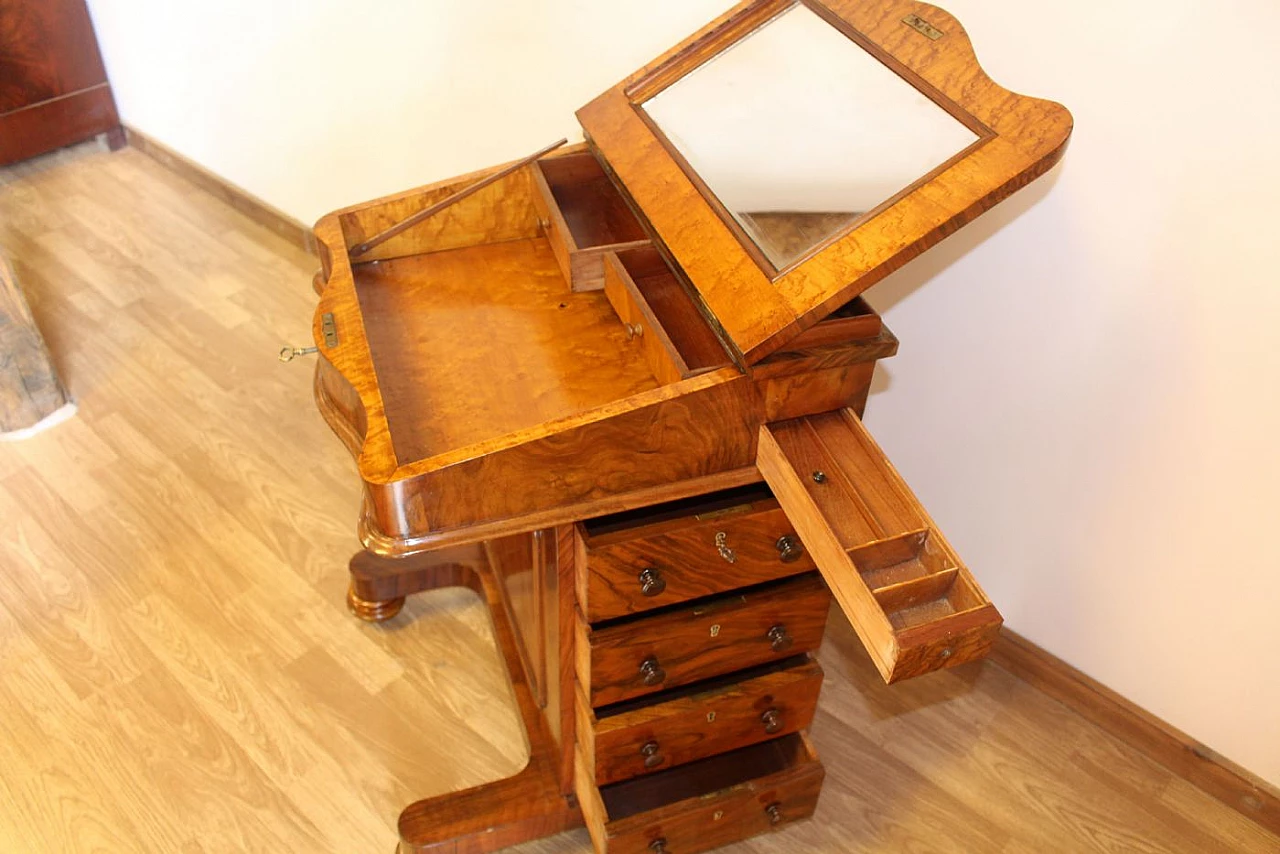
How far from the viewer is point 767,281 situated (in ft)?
3.68

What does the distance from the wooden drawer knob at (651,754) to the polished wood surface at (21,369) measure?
1760 mm

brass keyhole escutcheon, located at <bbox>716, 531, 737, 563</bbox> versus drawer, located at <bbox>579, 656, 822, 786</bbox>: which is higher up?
brass keyhole escutcheon, located at <bbox>716, 531, 737, 563</bbox>

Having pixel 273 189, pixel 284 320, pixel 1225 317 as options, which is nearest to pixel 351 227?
pixel 1225 317

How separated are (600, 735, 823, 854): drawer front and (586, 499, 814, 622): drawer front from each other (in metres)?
0.38

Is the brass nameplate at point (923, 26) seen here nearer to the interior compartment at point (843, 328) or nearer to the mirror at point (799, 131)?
the mirror at point (799, 131)

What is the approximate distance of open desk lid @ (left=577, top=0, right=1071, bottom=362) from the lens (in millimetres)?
1092

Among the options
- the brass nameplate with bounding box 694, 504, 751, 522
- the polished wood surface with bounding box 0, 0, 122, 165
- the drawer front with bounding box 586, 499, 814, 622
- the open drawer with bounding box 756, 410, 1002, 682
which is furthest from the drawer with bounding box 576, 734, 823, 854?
the polished wood surface with bounding box 0, 0, 122, 165

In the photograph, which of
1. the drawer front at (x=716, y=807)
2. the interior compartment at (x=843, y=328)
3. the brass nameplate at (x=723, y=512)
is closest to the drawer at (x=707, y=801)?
the drawer front at (x=716, y=807)

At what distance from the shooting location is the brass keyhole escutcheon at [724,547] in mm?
1277

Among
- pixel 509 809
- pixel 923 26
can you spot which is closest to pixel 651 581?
pixel 509 809

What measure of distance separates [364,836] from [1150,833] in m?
1.32

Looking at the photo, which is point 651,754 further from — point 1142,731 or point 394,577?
point 1142,731

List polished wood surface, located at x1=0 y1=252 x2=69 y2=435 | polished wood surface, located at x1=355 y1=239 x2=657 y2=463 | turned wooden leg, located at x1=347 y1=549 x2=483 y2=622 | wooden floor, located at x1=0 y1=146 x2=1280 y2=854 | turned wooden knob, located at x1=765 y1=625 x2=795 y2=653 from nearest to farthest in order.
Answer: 1. polished wood surface, located at x1=355 y1=239 x2=657 y2=463
2. turned wooden knob, located at x1=765 y1=625 x2=795 y2=653
3. wooden floor, located at x1=0 y1=146 x2=1280 y2=854
4. turned wooden leg, located at x1=347 y1=549 x2=483 y2=622
5. polished wood surface, located at x1=0 y1=252 x2=69 y2=435

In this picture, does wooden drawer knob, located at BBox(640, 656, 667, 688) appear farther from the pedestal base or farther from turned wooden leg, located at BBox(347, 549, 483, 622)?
turned wooden leg, located at BBox(347, 549, 483, 622)
